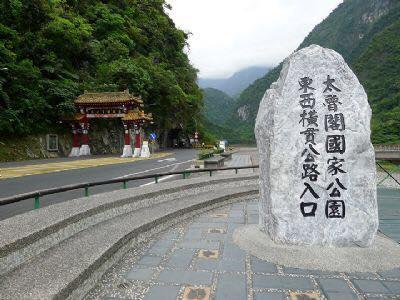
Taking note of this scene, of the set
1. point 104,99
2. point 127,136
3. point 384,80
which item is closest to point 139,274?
point 127,136

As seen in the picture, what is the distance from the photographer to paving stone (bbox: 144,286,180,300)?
3.44m

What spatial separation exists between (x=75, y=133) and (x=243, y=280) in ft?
86.6

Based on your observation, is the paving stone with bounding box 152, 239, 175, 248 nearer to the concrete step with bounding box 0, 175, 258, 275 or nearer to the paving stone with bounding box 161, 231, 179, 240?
the paving stone with bounding box 161, 231, 179, 240

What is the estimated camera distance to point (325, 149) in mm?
4988

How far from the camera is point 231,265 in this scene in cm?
428

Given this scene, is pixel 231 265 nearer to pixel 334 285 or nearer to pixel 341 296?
pixel 334 285

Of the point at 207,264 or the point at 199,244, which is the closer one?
the point at 207,264

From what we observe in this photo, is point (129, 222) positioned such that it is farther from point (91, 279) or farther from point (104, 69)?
point (104, 69)

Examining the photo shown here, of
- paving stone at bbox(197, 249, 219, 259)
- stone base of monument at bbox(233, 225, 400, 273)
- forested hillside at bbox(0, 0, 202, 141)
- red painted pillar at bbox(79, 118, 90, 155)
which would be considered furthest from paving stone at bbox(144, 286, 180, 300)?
red painted pillar at bbox(79, 118, 90, 155)

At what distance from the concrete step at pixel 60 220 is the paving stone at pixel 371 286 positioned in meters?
3.81

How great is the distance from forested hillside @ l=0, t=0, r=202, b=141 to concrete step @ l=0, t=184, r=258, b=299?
18.2 metres

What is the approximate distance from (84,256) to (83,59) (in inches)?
1226

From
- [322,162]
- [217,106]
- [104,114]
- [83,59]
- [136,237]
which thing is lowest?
[136,237]

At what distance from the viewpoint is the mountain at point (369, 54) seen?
63609mm
